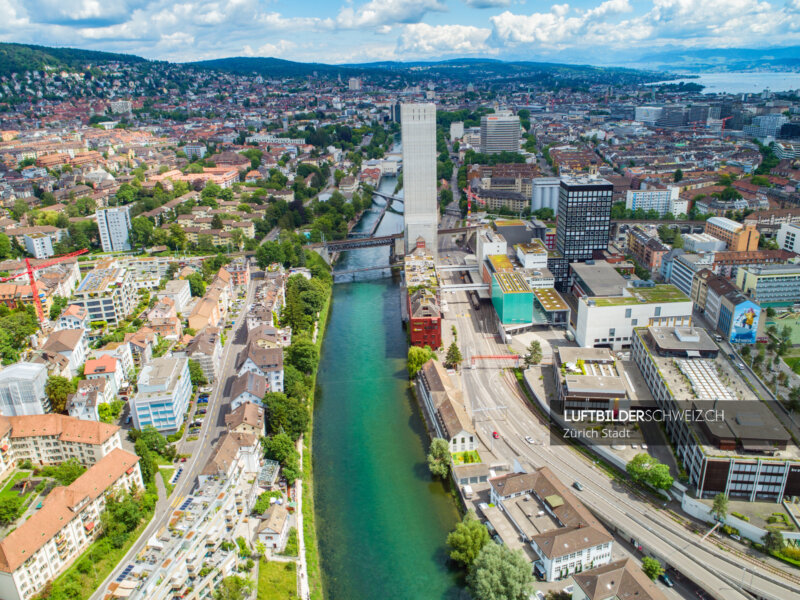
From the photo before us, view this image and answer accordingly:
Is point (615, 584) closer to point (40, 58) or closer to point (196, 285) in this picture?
point (196, 285)

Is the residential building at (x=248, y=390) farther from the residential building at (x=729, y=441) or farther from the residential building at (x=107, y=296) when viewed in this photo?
the residential building at (x=729, y=441)

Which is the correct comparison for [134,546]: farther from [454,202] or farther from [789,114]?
[789,114]

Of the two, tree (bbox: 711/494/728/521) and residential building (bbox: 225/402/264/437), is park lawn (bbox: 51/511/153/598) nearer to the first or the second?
residential building (bbox: 225/402/264/437)

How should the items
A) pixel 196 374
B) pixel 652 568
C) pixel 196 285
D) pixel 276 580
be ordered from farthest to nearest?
pixel 196 285, pixel 196 374, pixel 276 580, pixel 652 568

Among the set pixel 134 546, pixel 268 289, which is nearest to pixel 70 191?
pixel 268 289

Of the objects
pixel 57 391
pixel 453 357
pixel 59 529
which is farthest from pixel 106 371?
pixel 453 357

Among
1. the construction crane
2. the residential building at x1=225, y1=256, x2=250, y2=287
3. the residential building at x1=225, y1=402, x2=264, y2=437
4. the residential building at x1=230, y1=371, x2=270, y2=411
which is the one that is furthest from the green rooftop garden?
the construction crane
